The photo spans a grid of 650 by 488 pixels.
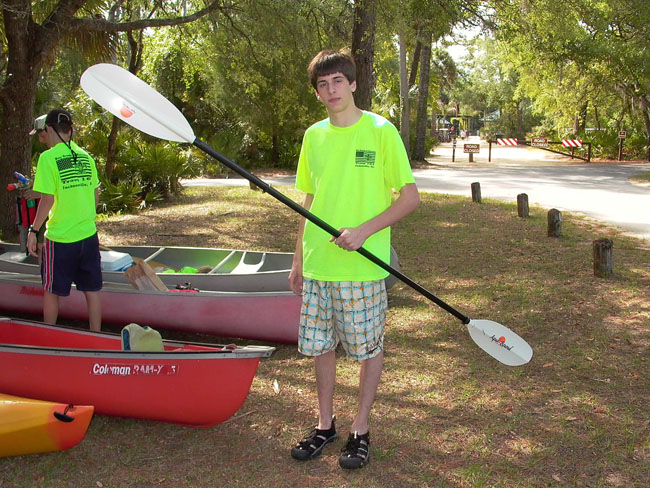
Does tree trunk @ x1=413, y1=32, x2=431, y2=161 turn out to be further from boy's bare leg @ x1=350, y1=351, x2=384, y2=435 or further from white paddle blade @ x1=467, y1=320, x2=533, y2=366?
boy's bare leg @ x1=350, y1=351, x2=384, y2=435

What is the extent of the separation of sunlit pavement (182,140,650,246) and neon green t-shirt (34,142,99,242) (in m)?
7.85

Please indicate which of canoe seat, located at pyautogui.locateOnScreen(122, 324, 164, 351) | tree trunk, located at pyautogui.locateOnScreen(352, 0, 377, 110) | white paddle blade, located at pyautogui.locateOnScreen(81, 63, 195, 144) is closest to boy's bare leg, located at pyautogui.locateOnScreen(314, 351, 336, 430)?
canoe seat, located at pyautogui.locateOnScreen(122, 324, 164, 351)

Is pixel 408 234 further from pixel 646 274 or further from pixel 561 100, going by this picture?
pixel 561 100

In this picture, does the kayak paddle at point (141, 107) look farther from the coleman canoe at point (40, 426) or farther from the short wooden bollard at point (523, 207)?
the short wooden bollard at point (523, 207)

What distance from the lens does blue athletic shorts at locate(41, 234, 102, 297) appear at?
4.60m

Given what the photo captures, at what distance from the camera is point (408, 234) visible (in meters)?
10.3

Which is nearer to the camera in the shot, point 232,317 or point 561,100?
point 232,317

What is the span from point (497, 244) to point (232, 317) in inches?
201

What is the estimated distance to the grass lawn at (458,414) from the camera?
3.34 m

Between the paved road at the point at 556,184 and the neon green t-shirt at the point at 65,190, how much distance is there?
7.90 m

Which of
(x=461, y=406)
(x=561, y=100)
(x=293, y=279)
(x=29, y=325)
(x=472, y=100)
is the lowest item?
(x=461, y=406)

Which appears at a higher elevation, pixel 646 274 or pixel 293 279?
pixel 293 279

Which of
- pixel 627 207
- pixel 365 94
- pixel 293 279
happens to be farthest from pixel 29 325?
pixel 627 207

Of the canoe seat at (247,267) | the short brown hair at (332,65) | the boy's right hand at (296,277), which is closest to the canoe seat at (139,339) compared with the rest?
the boy's right hand at (296,277)
